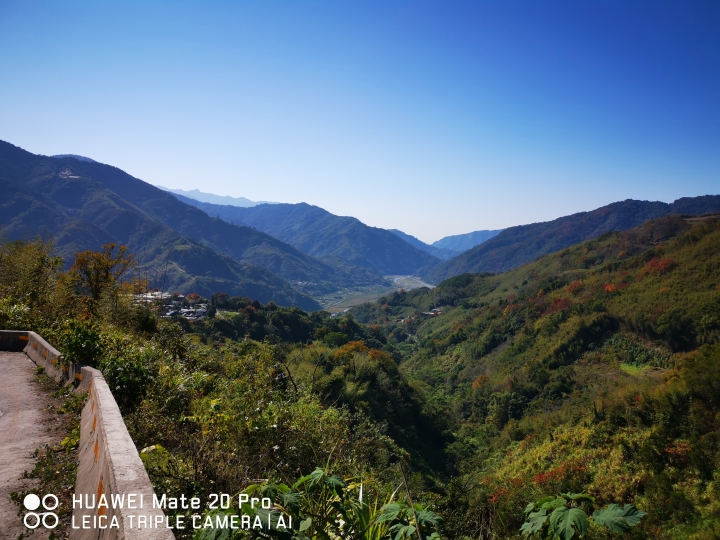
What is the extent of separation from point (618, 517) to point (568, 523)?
301mm

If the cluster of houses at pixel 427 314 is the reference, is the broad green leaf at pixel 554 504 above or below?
above

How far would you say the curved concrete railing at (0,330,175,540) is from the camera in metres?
2.03

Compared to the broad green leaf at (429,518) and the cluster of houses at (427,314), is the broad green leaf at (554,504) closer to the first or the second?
the broad green leaf at (429,518)

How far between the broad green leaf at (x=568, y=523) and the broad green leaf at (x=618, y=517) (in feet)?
0.31

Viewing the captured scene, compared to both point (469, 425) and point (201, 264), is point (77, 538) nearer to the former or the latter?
point (469, 425)

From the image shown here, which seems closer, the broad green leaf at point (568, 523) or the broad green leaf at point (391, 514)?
the broad green leaf at point (568, 523)

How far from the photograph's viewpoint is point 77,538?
8.09 ft

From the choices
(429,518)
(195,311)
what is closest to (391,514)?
(429,518)

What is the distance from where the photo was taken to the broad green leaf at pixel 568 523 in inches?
63.9

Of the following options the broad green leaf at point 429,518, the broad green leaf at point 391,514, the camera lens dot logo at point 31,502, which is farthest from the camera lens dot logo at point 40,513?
the broad green leaf at point 429,518

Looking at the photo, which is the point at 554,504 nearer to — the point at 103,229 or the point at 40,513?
the point at 40,513

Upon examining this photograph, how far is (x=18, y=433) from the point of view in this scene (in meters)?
3.88

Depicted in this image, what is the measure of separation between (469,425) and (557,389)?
10.6 m

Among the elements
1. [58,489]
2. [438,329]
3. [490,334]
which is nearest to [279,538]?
[58,489]
